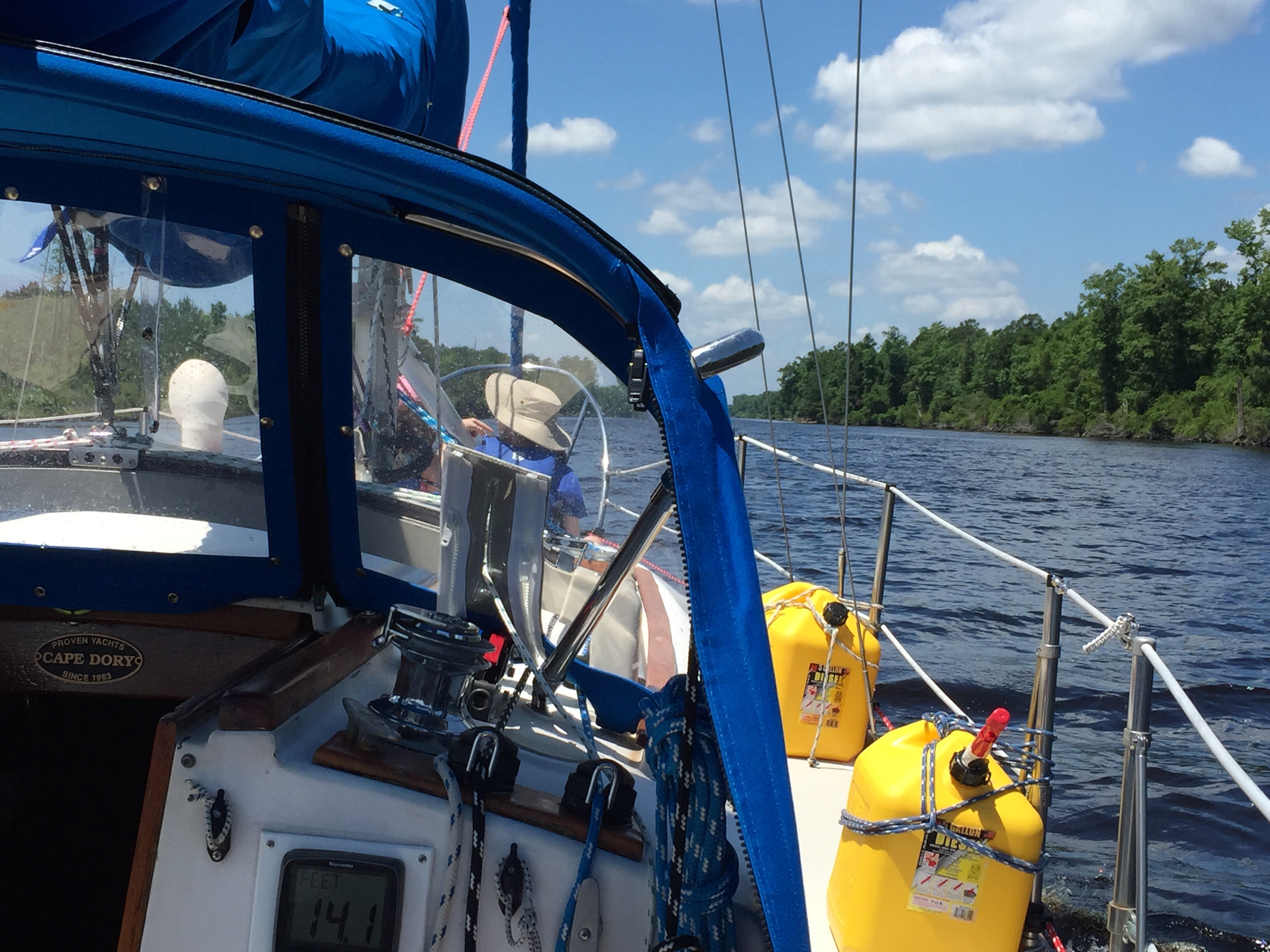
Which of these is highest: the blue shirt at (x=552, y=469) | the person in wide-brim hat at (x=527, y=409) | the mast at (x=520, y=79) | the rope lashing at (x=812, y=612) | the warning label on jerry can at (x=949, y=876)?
the mast at (x=520, y=79)

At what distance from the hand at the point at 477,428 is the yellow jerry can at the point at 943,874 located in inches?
46.6

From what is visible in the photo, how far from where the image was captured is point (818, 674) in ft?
10.9

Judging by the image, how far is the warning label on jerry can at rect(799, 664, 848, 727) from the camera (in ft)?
10.9

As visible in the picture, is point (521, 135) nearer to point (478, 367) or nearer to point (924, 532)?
point (478, 367)

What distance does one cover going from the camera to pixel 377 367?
2.15m

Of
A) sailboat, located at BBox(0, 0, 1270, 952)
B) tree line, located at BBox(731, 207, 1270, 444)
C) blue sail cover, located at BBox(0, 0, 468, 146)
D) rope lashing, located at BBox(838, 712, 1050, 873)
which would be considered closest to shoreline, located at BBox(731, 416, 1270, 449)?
tree line, located at BBox(731, 207, 1270, 444)

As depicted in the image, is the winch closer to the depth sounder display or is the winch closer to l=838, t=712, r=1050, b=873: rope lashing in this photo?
the depth sounder display

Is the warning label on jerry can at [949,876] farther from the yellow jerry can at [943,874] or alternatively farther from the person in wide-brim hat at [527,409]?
the person in wide-brim hat at [527,409]

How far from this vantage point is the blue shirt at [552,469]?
210 cm

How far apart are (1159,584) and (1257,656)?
4044mm

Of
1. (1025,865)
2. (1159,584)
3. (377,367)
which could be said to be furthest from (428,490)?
(1159,584)

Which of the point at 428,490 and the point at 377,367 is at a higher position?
the point at 377,367

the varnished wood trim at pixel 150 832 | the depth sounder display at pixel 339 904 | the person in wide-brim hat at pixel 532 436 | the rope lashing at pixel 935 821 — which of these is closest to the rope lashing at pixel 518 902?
the depth sounder display at pixel 339 904

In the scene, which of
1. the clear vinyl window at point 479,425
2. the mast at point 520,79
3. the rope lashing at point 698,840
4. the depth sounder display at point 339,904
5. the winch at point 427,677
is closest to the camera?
the rope lashing at point 698,840
